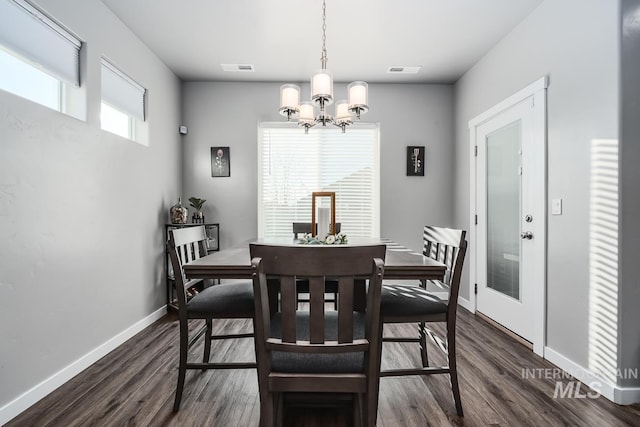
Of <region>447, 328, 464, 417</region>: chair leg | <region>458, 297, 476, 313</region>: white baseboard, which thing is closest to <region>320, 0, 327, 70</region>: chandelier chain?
<region>447, 328, 464, 417</region>: chair leg

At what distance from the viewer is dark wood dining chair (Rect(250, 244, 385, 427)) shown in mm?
1164

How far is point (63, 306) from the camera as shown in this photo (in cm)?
220

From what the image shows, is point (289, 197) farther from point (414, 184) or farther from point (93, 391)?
point (93, 391)

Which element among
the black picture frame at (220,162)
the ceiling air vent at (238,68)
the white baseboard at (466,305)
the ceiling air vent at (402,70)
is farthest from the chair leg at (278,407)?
the ceiling air vent at (402,70)

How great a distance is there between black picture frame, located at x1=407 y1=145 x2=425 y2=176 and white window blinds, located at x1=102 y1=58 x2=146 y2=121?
300 centimetres

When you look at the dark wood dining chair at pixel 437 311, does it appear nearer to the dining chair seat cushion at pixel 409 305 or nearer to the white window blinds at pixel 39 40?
the dining chair seat cushion at pixel 409 305

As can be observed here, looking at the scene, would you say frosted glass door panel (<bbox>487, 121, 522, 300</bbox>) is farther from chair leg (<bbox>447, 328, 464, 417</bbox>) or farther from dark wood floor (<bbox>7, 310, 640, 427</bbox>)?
chair leg (<bbox>447, 328, 464, 417</bbox>)

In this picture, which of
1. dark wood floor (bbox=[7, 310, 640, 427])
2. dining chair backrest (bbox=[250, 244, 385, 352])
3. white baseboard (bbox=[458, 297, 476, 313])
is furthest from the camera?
white baseboard (bbox=[458, 297, 476, 313])

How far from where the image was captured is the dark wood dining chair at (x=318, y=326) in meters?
1.16

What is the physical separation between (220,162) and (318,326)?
11.3 ft

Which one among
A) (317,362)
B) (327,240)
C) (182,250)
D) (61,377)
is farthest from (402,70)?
(61,377)

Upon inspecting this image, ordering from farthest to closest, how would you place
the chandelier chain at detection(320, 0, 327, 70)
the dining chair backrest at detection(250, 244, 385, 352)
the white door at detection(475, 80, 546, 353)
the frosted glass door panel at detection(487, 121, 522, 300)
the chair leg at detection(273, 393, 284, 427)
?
1. the frosted glass door panel at detection(487, 121, 522, 300)
2. the white door at detection(475, 80, 546, 353)
3. the chandelier chain at detection(320, 0, 327, 70)
4. the chair leg at detection(273, 393, 284, 427)
5. the dining chair backrest at detection(250, 244, 385, 352)

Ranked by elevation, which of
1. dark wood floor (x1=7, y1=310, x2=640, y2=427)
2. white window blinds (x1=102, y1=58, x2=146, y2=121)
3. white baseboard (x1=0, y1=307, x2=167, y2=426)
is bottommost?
dark wood floor (x1=7, y1=310, x2=640, y2=427)

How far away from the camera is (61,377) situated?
2150 mm
